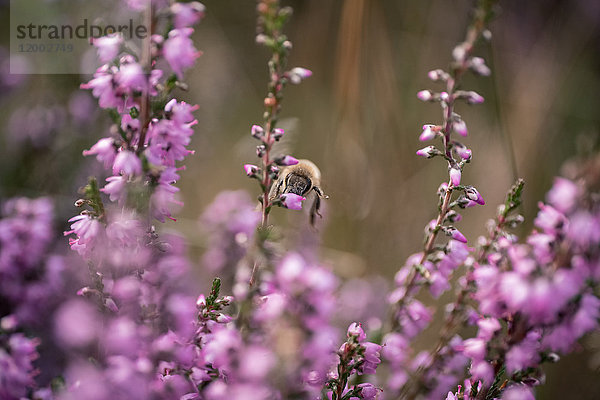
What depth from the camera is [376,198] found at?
325 cm

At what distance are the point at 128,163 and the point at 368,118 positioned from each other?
2.33m

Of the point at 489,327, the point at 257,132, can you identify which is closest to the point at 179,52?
the point at 257,132

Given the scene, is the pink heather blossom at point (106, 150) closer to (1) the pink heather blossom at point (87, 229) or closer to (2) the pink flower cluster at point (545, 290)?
(1) the pink heather blossom at point (87, 229)

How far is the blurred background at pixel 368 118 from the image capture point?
7.79ft

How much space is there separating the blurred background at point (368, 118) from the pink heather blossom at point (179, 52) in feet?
2.08

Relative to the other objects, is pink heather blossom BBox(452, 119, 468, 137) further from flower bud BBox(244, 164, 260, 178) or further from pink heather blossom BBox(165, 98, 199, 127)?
pink heather blossom BBox(165, 98, 199, 127)

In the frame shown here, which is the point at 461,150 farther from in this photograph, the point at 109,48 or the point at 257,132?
the point at 109,48

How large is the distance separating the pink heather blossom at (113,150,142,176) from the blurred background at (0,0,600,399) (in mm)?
670

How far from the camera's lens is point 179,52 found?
98cm

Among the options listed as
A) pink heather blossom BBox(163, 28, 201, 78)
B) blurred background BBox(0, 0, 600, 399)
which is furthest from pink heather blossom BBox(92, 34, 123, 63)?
blurred background BBox(0, 0, 600, 399)

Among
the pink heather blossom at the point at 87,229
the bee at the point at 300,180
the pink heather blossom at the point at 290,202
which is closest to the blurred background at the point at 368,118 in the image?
the bee at the point at 300,180

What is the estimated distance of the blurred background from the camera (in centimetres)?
237

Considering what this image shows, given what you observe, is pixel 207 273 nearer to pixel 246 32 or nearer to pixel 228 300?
pixel 228 300

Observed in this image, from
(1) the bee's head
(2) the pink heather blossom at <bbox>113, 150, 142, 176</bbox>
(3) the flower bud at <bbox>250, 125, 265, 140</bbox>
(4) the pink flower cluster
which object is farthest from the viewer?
(1) the bee's head
